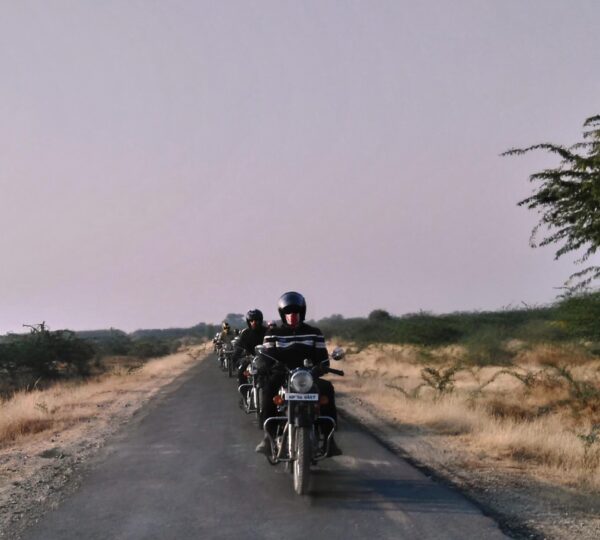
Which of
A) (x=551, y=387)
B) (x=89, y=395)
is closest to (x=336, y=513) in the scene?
(x=551, y=387)

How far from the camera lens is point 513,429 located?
39.9 ft

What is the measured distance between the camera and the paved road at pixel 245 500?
6684 mm

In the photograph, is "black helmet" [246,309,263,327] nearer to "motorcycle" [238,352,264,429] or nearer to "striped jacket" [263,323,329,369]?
"motorcycle" [238,352,264,429]

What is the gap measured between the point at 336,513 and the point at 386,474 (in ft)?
6.46

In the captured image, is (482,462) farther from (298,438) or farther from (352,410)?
(352,410)

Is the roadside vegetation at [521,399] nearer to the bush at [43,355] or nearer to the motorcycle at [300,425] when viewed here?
the motorcycle at [300,425]

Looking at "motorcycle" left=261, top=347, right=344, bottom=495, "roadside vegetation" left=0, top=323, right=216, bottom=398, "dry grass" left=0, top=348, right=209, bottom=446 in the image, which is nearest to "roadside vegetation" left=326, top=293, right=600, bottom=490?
"motorcycle" left=261, top=347, right=344, bottom=495

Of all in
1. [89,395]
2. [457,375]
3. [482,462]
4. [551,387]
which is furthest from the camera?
[457,375]

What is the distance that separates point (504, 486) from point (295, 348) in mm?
2922

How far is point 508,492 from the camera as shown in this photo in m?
8.23

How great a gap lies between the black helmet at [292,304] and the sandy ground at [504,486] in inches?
104

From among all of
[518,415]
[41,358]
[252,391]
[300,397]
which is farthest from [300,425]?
[41,358]

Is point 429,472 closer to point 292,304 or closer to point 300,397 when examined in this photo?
point 300,397

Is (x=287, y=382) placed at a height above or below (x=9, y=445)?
above
